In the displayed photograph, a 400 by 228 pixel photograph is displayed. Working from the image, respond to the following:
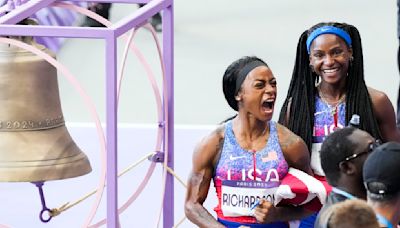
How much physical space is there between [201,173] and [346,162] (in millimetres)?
634

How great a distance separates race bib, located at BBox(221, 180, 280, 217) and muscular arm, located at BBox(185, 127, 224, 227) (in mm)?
70

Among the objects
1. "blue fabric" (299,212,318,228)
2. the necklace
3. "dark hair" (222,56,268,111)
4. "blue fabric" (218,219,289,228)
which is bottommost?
"blue fabric" (299,212,318,228)

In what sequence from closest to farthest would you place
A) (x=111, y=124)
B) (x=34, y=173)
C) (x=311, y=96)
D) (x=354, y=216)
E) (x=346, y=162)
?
1. (x=354, y=216)
2. (x=346, y=162)
3. (x=111, y=124)
4. (x=34, y=173)
5. (x=311, y=96)

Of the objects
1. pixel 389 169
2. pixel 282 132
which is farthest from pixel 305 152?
pixel 389 169

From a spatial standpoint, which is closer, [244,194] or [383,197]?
[383,197]

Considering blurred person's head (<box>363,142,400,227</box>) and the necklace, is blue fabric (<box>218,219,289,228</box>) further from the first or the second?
blurred person's head (<box>363,142,400,227</box>)

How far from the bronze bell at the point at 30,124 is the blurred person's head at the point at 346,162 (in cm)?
91

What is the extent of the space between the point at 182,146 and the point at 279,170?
2519 mm

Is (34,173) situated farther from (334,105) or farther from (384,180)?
(384,180)

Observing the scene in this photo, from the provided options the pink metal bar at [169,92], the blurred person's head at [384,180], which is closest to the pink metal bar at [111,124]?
the pink metal bar at [169,92]

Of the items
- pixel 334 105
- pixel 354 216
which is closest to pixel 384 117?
pixel 334 105

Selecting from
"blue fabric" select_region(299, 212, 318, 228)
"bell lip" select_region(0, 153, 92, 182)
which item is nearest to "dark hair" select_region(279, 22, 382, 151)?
"blue fabric" select_region(299, 212, 318, 228)

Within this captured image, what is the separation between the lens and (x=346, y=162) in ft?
12.4

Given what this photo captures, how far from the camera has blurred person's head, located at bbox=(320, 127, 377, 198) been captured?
376 centimetres
